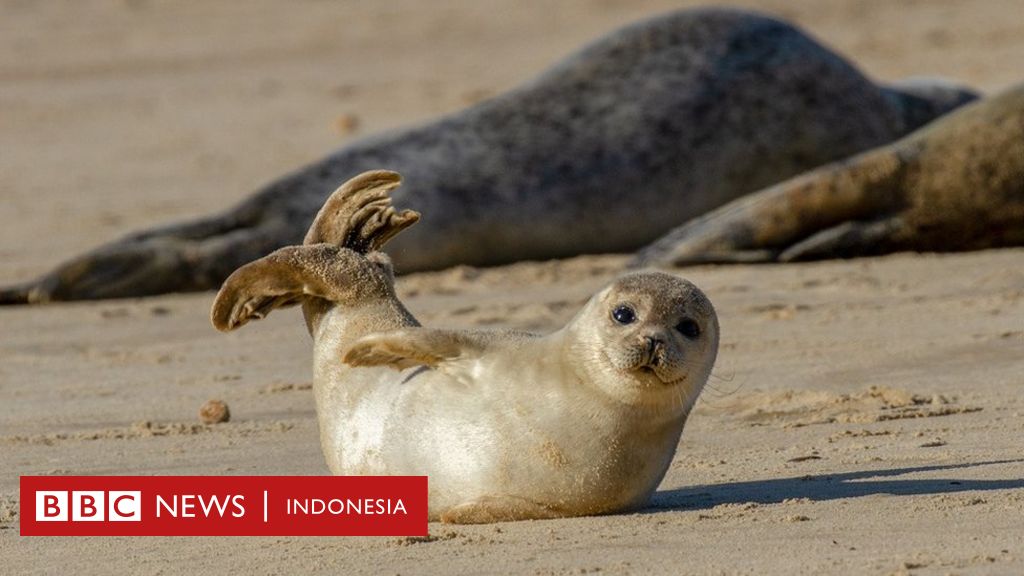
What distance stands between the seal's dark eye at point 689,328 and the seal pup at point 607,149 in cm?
426

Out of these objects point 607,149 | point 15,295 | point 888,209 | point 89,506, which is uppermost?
point 607,149

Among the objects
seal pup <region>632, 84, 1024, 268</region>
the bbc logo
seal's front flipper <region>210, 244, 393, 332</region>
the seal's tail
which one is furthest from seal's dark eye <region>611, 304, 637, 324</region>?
the seal's tail

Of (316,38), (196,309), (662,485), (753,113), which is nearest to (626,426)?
(662,485)

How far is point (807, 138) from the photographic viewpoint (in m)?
8.52

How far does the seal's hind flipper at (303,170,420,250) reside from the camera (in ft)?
13.7

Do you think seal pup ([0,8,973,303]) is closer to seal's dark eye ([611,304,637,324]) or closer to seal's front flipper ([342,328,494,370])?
seal's front flipper ([342,328,494,370])

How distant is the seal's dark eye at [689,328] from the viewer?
343cm

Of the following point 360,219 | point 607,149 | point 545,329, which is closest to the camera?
point 360,219

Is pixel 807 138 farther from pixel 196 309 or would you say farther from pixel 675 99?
pixel 196 309

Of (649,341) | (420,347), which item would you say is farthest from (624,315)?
(420,347)

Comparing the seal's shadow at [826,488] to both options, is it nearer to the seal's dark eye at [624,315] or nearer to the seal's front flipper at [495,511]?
the seal's front flipper at [495,511]

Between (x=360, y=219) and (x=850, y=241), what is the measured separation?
3.39 m

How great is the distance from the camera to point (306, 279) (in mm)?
4012

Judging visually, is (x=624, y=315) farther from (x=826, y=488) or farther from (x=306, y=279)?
(x=306, y=279)
